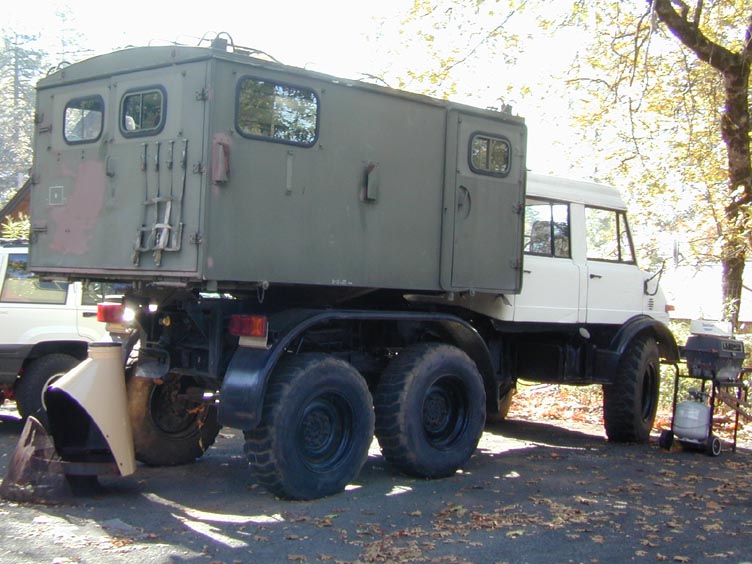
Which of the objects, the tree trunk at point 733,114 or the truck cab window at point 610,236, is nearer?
the truck cab window at point 610,236

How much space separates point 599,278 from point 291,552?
5456 mm

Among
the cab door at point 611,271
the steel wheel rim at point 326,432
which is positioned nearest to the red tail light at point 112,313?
the steel wheel rim at point 326,432

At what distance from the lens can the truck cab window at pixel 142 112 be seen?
21.5 ft

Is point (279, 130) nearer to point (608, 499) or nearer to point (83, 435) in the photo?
point (83, 435)

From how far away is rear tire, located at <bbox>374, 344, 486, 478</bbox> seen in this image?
7480mm

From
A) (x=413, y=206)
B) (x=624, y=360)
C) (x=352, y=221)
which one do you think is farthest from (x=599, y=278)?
(x=352, y=221)

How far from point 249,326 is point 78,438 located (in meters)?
1.74

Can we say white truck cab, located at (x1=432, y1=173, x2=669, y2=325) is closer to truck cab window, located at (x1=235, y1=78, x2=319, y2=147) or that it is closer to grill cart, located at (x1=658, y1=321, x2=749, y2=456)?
grill cart, located at (x1=658, y1=321, x2=749, y2=456)

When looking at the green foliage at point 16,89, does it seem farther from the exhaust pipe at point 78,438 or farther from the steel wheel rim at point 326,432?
the steel wheel rim at point 326,432

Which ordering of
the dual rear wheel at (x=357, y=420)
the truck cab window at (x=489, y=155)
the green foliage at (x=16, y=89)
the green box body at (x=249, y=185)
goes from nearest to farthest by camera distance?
the green box body at (x=249, y=185) < the dual rear wheel at (x=357, y=420) < the truck cab window at (x=489, y=155) < the green foliage at (x=16, y=89)

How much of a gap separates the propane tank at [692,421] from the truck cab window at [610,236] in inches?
70.8

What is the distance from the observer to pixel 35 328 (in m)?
9.40

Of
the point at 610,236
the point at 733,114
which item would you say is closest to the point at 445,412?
the point at 610,236

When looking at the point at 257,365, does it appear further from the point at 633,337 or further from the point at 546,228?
the point at 633,337
